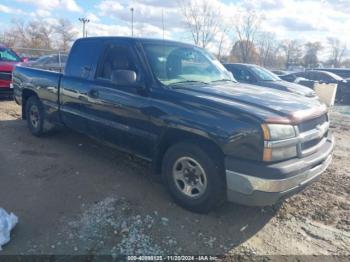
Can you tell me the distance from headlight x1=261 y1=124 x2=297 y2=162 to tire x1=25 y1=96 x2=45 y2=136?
458cm

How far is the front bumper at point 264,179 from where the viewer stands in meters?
2.87

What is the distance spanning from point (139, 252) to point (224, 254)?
80 centimetres

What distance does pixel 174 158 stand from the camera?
3.56 m

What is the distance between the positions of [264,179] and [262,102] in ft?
2.96

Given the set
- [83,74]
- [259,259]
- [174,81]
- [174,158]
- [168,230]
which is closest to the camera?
[259,259]

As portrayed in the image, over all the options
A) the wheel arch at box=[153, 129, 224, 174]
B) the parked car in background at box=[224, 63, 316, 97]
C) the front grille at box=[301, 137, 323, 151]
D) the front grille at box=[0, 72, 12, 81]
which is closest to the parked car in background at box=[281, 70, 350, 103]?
the parked car in background at box=[224, 63, 316, 97]

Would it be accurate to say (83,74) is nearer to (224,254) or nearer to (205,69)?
(205,69)

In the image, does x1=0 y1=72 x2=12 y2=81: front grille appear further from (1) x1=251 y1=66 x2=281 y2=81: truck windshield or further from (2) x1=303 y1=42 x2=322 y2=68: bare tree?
(2) x1=303 y1=42 x2=322 y2=68: bare tree

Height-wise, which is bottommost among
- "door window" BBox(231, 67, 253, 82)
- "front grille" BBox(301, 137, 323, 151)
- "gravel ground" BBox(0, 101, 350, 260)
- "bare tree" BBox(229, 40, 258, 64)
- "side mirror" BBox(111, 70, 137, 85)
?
"gravel ground" BBox(0, 101, 350, 260)

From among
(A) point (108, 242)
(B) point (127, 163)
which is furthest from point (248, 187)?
(B) point (127, 163)

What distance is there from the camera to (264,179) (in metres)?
2.86

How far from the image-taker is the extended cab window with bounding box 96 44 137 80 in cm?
409

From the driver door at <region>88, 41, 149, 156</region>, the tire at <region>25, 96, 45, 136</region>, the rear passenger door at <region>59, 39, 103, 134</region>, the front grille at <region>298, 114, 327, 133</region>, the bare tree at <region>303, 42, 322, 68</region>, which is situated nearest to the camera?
the front grille at <region>298, 114, 327, 133</region>

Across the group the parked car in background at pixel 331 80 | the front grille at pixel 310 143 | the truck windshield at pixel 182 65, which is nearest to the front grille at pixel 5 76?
the truck windshield at pixel 182 65
